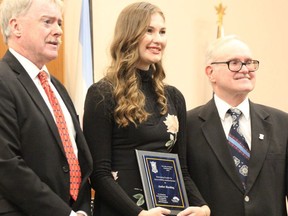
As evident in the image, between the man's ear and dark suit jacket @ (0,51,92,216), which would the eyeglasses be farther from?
the man's ear

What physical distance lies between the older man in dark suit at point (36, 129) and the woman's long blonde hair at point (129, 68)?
0.29m

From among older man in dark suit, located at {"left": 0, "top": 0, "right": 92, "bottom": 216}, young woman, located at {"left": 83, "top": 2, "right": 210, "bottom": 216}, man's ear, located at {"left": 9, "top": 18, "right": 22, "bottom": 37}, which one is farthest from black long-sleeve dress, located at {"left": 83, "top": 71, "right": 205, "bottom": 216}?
man's ear, located at {"left": 9, "top": 18, "right": 22, "bottom": 37}

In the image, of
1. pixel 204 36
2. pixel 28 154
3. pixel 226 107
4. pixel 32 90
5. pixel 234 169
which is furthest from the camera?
pixel 204 36

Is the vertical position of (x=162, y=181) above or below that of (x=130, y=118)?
below

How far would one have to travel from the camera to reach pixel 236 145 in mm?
3959

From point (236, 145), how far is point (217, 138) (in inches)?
5.1

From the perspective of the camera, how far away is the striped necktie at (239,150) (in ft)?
12.8

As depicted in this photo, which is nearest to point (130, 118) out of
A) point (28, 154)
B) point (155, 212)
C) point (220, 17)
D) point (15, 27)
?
point (155, 212)

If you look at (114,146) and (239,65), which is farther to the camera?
(239,65)

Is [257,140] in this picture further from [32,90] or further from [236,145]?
[32,90]

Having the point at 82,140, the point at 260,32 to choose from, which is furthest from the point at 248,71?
the point at 260,32

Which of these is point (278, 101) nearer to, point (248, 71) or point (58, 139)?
point (248, 71)

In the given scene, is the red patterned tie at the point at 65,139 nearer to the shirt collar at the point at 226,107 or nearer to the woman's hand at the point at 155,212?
the woman's hand at the point at 155,212

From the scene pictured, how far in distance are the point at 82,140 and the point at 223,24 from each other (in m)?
4.49
